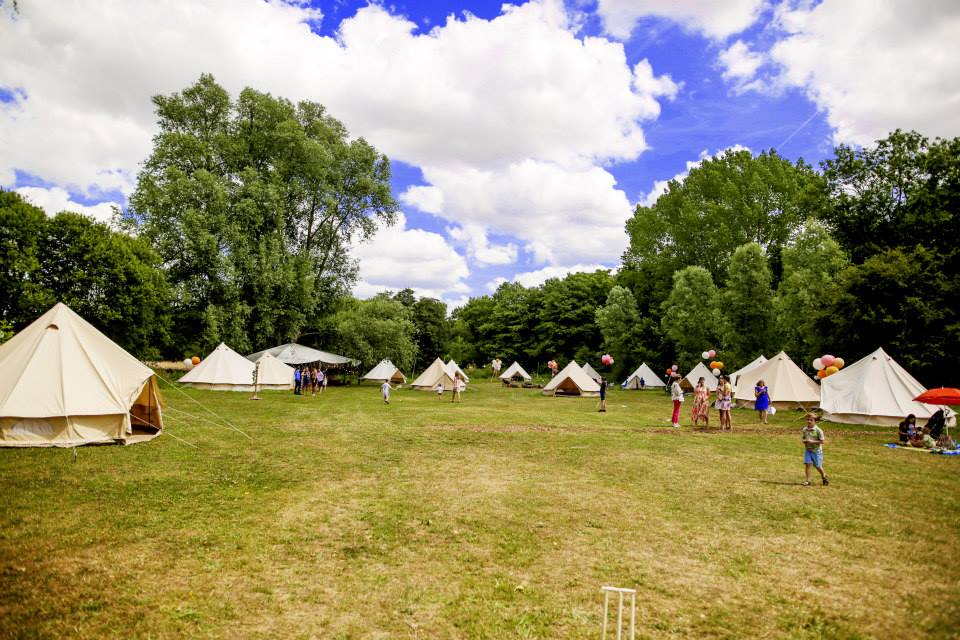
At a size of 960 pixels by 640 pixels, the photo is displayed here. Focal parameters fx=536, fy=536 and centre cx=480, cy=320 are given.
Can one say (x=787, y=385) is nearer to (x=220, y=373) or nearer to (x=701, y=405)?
(x=701, y=405)

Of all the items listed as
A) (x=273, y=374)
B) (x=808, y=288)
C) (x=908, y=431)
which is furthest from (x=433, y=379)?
(x=908, y=431)

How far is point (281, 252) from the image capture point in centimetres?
3288

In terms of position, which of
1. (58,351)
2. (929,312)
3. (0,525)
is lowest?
(0,525)

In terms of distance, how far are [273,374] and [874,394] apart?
2988 cm

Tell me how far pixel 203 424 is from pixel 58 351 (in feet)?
15.6

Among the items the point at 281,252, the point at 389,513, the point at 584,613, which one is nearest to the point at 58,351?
the point at 389,513

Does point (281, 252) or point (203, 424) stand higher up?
point (281, 252)

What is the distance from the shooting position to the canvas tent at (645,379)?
43688mm

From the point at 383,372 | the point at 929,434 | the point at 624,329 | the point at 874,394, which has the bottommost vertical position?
the point at 929,434

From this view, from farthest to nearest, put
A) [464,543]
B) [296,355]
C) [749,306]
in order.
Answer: [296,355]
[749,306]
[464,543]

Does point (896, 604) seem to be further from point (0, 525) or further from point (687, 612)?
point (0, 525)

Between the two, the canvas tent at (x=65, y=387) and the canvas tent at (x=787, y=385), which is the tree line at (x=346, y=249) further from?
the canvas tent at (x=65, y=387)

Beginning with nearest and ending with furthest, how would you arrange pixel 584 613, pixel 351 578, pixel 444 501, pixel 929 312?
pixel 584 613
pixel 351 578
pixel 444 501
pixel 929 312

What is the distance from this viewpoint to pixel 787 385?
80.4 ft
